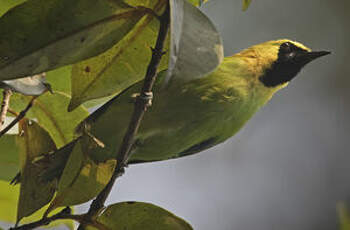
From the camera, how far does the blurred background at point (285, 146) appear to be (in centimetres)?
606

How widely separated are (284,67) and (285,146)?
5.18 meters

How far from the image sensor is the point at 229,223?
21.4ft

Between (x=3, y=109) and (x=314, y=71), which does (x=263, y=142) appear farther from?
(x=3, y=109)

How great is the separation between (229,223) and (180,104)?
5.14 meters

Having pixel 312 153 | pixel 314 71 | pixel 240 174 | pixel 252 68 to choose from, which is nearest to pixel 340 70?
pixel 314 71

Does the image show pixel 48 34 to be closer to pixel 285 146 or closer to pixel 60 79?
pixel 60 79

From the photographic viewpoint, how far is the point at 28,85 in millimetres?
1162

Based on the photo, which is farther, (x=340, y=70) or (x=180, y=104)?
(x=340, y=70)

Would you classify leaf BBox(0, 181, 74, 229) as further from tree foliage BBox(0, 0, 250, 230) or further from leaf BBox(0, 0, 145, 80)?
leaf BBox(0, 0, 145, 80)

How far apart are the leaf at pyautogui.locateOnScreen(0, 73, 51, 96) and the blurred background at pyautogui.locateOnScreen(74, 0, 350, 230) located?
4.75 metres

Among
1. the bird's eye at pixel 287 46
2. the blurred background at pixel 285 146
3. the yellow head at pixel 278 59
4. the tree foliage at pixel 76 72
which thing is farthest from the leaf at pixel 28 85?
the blurred background at pixel 285 146

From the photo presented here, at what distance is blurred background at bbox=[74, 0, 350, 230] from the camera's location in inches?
239

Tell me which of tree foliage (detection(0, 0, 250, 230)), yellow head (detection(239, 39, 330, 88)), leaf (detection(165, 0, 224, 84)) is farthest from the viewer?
yellow head (detection(239, 39, 330, 88))

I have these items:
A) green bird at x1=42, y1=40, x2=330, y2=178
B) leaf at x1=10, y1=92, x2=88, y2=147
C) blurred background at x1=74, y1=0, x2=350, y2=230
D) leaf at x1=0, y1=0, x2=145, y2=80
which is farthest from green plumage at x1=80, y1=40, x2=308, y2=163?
blurred background at x1=74, y1=0, x2=350, y2=230
